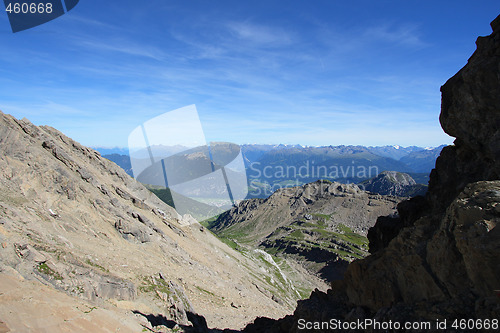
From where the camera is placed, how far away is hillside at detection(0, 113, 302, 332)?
67.0ft

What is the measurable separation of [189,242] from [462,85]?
62.1 metres

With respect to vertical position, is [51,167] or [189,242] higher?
[51,167]

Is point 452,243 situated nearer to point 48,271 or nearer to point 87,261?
point 48,271

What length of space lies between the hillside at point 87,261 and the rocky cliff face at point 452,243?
15.1 meters

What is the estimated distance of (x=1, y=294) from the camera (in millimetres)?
17938

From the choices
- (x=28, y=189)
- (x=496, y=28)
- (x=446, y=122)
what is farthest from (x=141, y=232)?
(x=496, y=28)

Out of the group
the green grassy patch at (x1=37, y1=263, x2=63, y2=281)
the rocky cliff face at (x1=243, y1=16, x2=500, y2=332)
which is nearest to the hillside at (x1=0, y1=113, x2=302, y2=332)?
the green grassy patch at (x1=37, y1=263, x2=63, y2=281)

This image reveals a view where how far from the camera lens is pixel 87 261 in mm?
31766

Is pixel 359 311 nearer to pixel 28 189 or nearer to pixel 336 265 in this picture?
pixel 28 189

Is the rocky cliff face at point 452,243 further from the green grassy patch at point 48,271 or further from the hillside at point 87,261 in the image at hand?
the green grassy patch at point 48,271

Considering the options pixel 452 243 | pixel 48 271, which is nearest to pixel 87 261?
pixel 48 271

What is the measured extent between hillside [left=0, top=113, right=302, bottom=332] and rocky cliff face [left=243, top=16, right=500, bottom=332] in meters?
15.1

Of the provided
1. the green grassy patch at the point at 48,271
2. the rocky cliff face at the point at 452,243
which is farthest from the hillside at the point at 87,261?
the rocky cliff face at the point at 452,243

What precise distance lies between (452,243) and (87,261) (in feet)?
115
